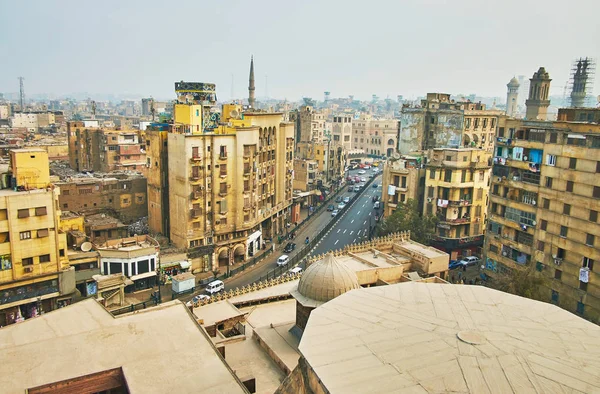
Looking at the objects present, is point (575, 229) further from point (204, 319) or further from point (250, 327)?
point (204, 319)

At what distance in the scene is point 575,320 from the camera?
2316 cm

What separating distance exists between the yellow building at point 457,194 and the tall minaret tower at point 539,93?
51.4 metres

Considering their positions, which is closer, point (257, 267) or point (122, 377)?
point (122, 377)

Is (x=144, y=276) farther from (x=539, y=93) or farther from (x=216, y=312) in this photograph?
(x=539, y=93)

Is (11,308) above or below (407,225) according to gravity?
below

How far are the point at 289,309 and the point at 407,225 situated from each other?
98.1 feet

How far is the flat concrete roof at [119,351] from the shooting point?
21.9 meters

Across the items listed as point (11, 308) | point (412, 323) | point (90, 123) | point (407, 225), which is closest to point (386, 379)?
point (412, 323)

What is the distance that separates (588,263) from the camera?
45.8 meters

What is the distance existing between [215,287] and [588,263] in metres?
37.8

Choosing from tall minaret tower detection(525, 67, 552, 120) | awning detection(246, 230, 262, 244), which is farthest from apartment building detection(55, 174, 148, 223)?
tall minaret tower detection(525, 67, 552, 120)

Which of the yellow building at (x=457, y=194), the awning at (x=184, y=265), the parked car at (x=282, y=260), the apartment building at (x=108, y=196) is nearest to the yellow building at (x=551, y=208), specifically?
the yellow building at (x=457, y=194)

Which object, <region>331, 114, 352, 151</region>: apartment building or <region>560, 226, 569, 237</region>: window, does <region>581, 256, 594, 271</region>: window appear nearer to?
<region>560, 226, 569, 237</region>: window

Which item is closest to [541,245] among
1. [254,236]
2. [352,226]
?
[254,236]
